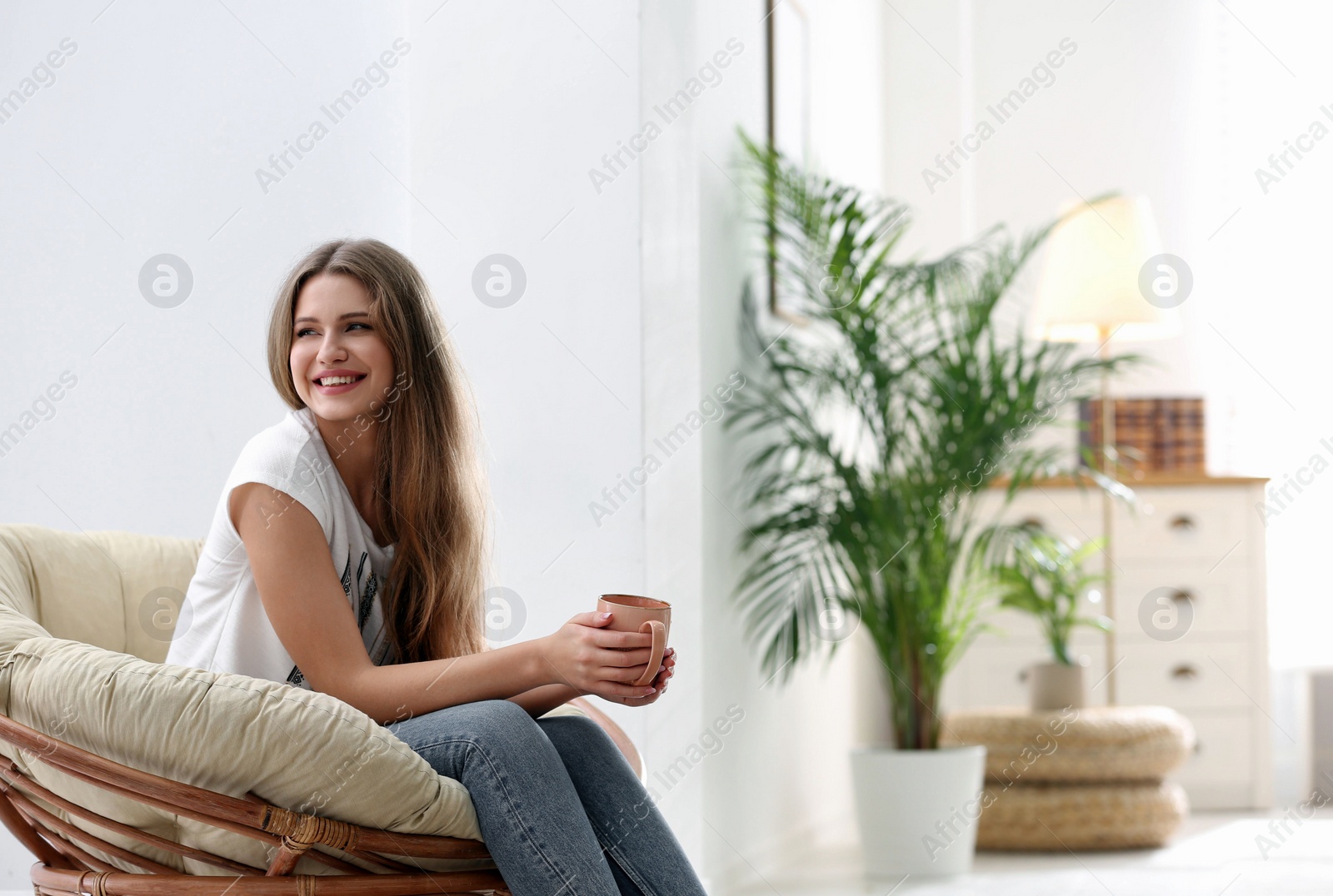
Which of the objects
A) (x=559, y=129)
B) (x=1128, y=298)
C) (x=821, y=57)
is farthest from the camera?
(x=821, y=57)

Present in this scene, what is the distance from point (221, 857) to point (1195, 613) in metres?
3.02

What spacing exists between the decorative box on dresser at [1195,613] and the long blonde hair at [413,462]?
7.89ft

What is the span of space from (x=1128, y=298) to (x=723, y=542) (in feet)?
4.37

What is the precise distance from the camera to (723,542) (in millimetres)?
2559

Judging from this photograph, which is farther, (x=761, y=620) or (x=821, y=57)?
(x=821, y=57)

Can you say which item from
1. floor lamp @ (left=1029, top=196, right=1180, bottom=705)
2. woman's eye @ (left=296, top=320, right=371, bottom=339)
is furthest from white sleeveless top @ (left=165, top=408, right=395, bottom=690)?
floor lamp @ (left=1029, top=196, right=1180, bottom=705)

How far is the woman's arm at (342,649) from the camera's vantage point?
1169 millimetres

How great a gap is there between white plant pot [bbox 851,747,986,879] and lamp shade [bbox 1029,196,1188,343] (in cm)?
118

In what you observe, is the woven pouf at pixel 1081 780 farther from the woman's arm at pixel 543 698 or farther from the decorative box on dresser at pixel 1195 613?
the woman's arm at pixel 543 698

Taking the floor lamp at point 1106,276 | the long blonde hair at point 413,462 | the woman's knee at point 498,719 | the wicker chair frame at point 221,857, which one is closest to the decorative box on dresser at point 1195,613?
the floor lamp at point 1106,276

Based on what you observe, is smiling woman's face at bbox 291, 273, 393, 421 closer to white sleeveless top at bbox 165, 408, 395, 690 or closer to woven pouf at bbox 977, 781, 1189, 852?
white sleeveless top at bbox 165, 408, 395, 690

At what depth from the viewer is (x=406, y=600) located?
4.48 ft

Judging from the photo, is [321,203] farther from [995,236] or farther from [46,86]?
[995,236]

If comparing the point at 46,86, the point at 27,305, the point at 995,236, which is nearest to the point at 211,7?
the point at 46,86
